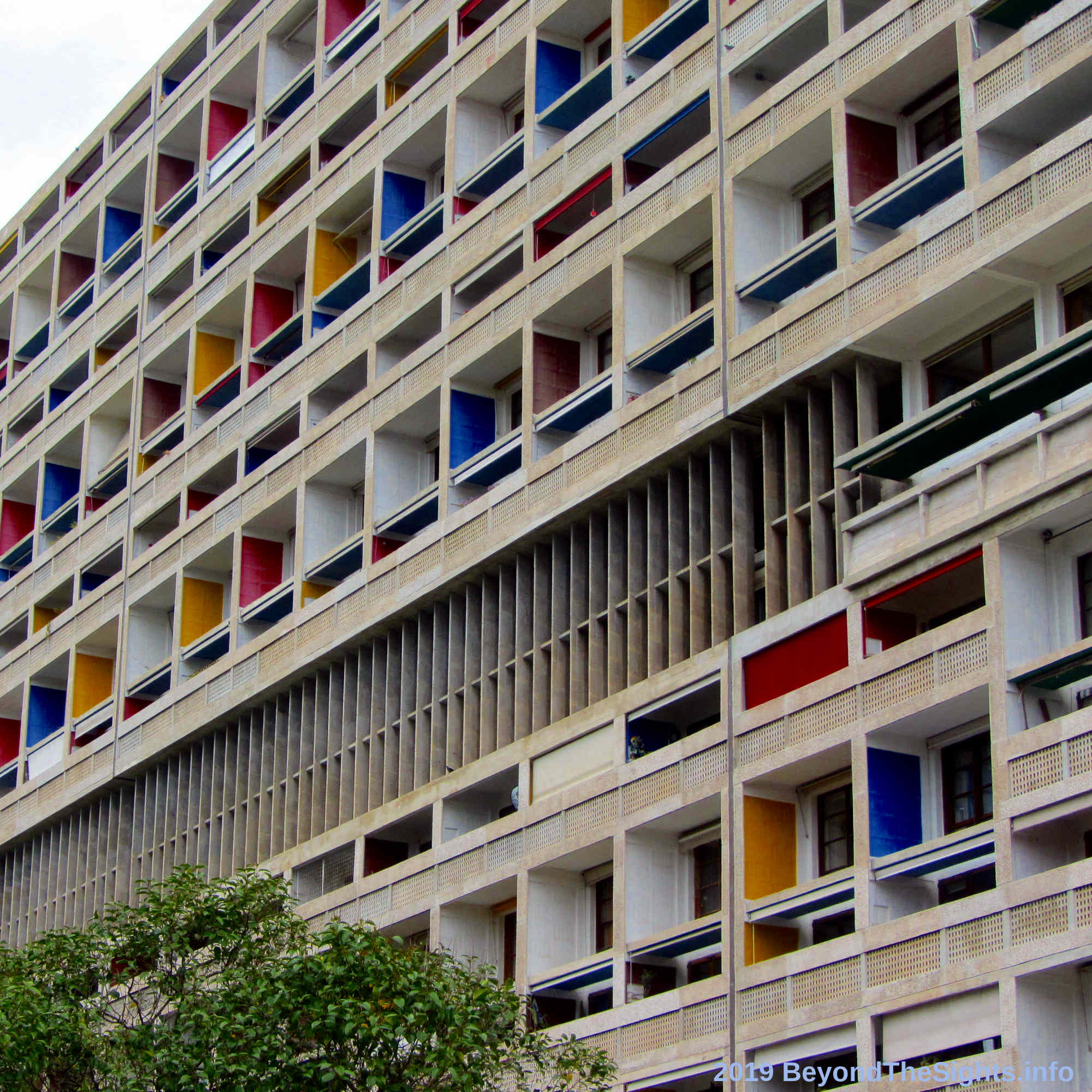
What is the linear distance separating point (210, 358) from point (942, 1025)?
28.9 metres

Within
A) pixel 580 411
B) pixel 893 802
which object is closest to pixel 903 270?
pixel 893 802

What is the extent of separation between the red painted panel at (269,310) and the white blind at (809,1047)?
23.7 m

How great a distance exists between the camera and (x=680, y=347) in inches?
1344

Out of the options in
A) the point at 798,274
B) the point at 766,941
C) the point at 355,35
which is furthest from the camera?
the point at 355,35

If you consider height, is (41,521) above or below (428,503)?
above

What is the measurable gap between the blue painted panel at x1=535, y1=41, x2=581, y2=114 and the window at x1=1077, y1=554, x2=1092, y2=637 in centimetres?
1636

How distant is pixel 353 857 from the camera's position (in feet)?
124

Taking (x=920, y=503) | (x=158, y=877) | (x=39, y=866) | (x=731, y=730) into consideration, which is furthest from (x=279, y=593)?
(x=920, y=503)

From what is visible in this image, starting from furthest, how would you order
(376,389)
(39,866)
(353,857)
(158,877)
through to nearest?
(39,866) → (158,877) → (376,389) → (353,857)

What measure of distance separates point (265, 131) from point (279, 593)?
13.1 meters

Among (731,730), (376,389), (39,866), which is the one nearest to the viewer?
(731,730)

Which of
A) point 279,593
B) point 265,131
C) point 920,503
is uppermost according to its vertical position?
point 265,131

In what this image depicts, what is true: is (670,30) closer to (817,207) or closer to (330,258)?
(817,207)

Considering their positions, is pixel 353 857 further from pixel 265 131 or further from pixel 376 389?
pixel 265 131
